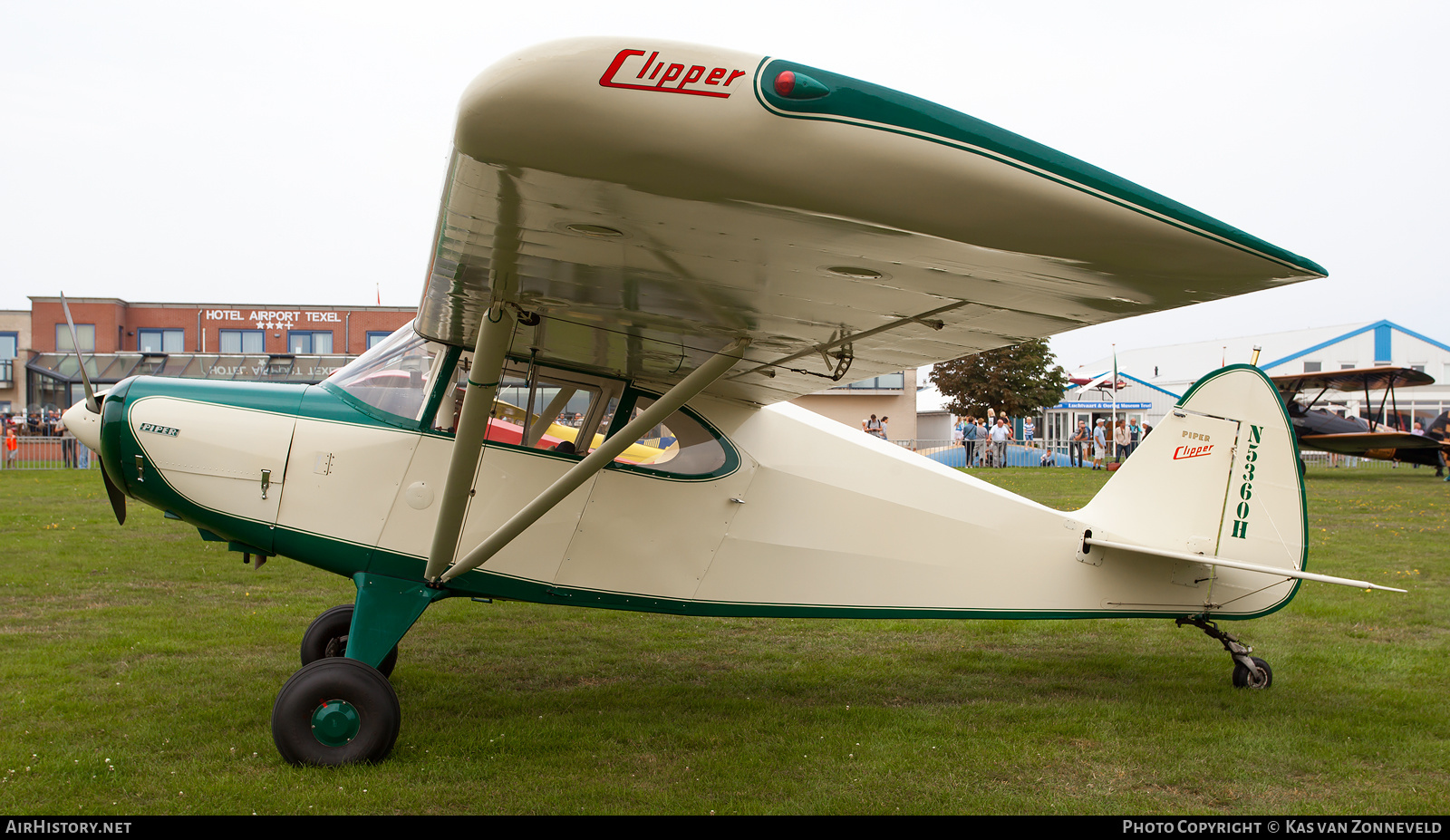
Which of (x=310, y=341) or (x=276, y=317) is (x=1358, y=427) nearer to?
(x=310, y=341)

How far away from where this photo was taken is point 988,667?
21.7ft

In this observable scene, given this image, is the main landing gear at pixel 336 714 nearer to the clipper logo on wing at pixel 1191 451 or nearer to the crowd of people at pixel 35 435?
the clipper logo on wing at pixel 1191 451

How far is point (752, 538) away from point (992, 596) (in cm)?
162

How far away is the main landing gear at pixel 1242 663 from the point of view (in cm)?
587

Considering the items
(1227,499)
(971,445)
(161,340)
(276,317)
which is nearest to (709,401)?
(1227,499)

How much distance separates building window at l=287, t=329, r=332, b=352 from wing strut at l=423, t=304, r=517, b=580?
48136mm

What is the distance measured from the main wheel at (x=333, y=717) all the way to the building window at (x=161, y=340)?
169 ft

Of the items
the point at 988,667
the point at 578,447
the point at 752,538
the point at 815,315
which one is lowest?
the point at 988,667

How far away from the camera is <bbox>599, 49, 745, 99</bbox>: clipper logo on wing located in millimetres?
1788

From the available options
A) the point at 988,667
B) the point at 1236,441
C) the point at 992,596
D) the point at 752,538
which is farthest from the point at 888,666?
the point at 1236,441

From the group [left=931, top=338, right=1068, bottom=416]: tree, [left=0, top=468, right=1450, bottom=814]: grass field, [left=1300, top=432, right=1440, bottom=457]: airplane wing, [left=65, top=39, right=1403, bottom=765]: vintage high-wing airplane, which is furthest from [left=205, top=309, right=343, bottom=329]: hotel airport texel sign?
[left=65, top=39, right=1403, bottom=765]: vintage high-wing airplane

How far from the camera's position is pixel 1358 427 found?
26.3 meters

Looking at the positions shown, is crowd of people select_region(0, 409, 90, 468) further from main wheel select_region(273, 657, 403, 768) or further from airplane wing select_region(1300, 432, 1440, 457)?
airplane wing select_region(1300, 432, 1440, 457)

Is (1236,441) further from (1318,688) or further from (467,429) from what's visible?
(467,429)
